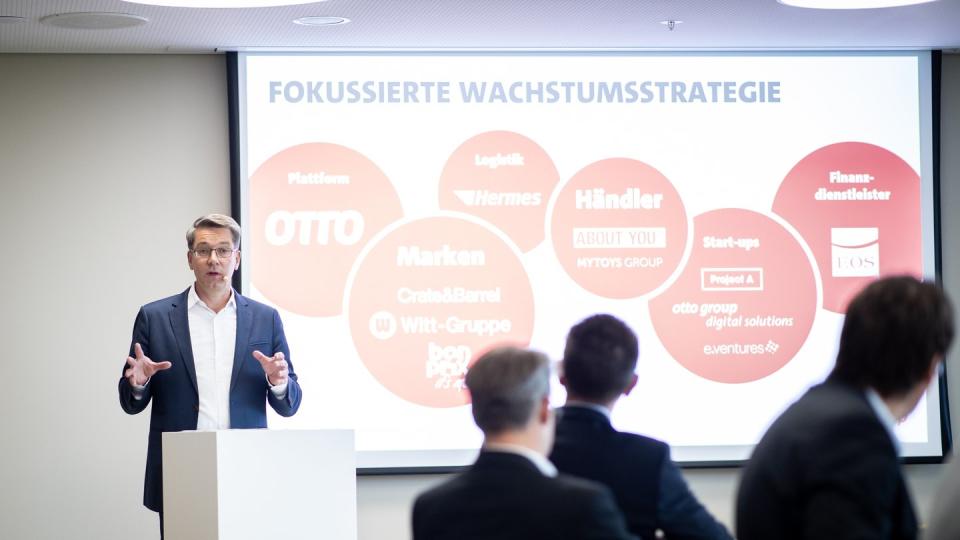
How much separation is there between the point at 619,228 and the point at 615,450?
3.56 m

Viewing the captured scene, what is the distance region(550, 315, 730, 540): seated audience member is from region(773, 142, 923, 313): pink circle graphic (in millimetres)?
3714

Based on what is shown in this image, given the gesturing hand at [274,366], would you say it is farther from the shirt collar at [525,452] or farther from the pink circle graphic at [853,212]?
the pink circle graphic at [853,212]

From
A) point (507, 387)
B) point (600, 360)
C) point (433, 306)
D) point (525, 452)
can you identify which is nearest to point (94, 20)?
point (433, 306)

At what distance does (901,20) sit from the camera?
570cm

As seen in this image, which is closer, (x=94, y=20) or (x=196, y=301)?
(x=196, y=301)

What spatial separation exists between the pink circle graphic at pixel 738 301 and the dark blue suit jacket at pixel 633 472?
3.49m

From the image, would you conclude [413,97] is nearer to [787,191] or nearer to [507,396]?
[787,191]

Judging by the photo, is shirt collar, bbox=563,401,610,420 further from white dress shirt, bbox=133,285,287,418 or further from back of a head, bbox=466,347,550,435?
white dress shirt, bbox=133,285,287,418

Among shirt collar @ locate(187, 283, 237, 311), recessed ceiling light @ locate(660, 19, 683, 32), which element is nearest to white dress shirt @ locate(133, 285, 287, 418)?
shirt collar @ locate(187, 283, 237, 311)

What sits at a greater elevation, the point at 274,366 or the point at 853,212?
the point at 853,212

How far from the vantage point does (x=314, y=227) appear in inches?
239

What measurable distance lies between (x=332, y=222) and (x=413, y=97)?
0.74 metres

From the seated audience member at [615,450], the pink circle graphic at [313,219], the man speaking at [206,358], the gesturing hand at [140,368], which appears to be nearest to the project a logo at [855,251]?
the pink circle graphic at [313,219]

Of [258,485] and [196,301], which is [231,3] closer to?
[196,301]
